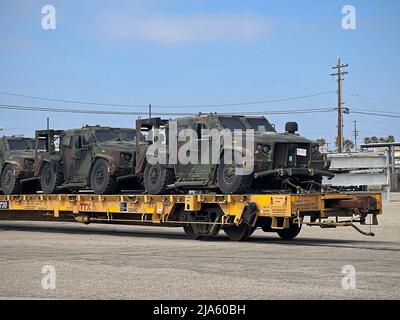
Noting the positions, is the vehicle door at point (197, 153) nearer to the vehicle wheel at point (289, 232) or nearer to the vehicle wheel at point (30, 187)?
the vehicle wheel at point (289, 232)

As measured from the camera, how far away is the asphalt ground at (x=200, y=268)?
9.25 m

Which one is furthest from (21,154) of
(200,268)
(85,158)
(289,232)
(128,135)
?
(200,268)

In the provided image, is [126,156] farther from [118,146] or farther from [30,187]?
[30,187]

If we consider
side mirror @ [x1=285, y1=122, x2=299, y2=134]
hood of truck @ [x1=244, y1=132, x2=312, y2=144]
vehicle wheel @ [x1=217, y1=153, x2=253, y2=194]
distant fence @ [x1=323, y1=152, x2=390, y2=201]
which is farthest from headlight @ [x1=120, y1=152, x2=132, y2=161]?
distant fence @ [x1=323, y1=152, x2=390, y2=201]

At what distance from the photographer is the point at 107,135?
20125 millimetres

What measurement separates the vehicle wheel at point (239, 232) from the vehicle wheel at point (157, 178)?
1.81 metres

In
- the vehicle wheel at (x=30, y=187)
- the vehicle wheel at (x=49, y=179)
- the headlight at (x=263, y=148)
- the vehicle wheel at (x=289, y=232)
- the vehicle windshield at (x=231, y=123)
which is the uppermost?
the vehicle windshield at (x=231, y=123)

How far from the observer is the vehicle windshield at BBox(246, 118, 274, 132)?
1720cm

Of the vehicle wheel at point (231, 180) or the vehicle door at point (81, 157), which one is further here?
the vehicle door at point (81, 157)

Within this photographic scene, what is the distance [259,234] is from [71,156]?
5335mm

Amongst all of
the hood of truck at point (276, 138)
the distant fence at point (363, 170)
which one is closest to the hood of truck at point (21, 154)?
the hood of truck at point (276, 138)

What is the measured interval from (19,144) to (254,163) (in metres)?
10.2
